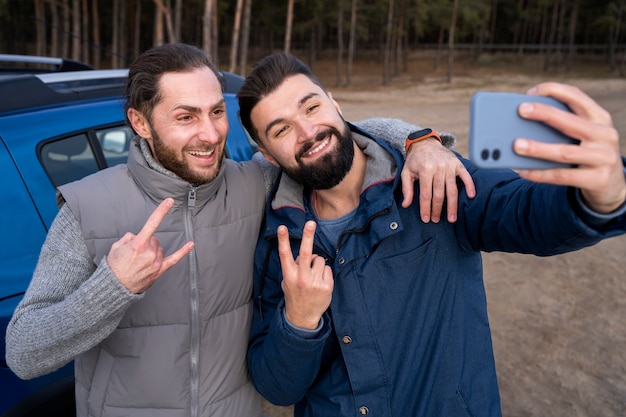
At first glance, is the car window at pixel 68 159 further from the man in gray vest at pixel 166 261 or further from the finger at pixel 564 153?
the finger at pixel 564 153

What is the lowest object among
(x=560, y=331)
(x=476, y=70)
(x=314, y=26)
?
(x=560, y=331)

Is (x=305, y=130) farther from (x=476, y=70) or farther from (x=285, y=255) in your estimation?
(x=476, y=70)

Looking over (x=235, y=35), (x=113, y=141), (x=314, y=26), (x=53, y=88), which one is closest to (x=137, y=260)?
(x=53, y=88)

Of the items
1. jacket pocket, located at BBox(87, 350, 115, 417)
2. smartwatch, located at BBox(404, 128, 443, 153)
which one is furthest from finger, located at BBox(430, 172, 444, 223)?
jacket pocket, located at BBox(87, 350, 115, 417)

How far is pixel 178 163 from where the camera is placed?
1963 mm

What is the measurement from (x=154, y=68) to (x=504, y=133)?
1.40 metres

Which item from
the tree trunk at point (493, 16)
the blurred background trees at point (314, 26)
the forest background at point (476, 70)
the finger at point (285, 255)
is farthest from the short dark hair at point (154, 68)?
the tree trunk at point (493, 16)

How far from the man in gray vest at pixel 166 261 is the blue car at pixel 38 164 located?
1.22ft

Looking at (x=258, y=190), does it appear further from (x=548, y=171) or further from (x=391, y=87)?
(x=391, y=87)

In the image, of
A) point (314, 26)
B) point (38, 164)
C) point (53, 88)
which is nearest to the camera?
point (38, 164)

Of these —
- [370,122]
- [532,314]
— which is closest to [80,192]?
[370,122]

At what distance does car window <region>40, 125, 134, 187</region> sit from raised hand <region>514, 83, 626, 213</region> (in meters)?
2.18

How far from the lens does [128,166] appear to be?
1963mm

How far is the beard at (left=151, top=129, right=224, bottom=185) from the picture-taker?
1935mm
